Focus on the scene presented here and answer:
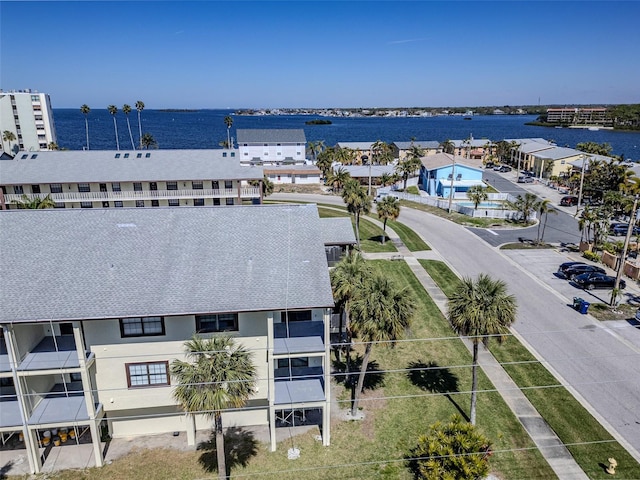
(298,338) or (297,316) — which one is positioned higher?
(297,316)

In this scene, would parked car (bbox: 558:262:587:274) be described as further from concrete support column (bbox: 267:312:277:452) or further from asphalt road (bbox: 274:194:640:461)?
concrete support column (bbox: 267:312:277:452)

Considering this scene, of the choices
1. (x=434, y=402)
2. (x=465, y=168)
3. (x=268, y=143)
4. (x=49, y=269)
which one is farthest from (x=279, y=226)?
(x=268, y=143)

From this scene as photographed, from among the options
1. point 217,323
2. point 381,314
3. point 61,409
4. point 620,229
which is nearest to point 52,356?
point 61,409

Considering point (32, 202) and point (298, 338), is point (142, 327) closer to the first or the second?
point (298, 338)

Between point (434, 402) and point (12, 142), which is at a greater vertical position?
point (12, 142)

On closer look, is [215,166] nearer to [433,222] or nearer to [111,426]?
[433,222]
